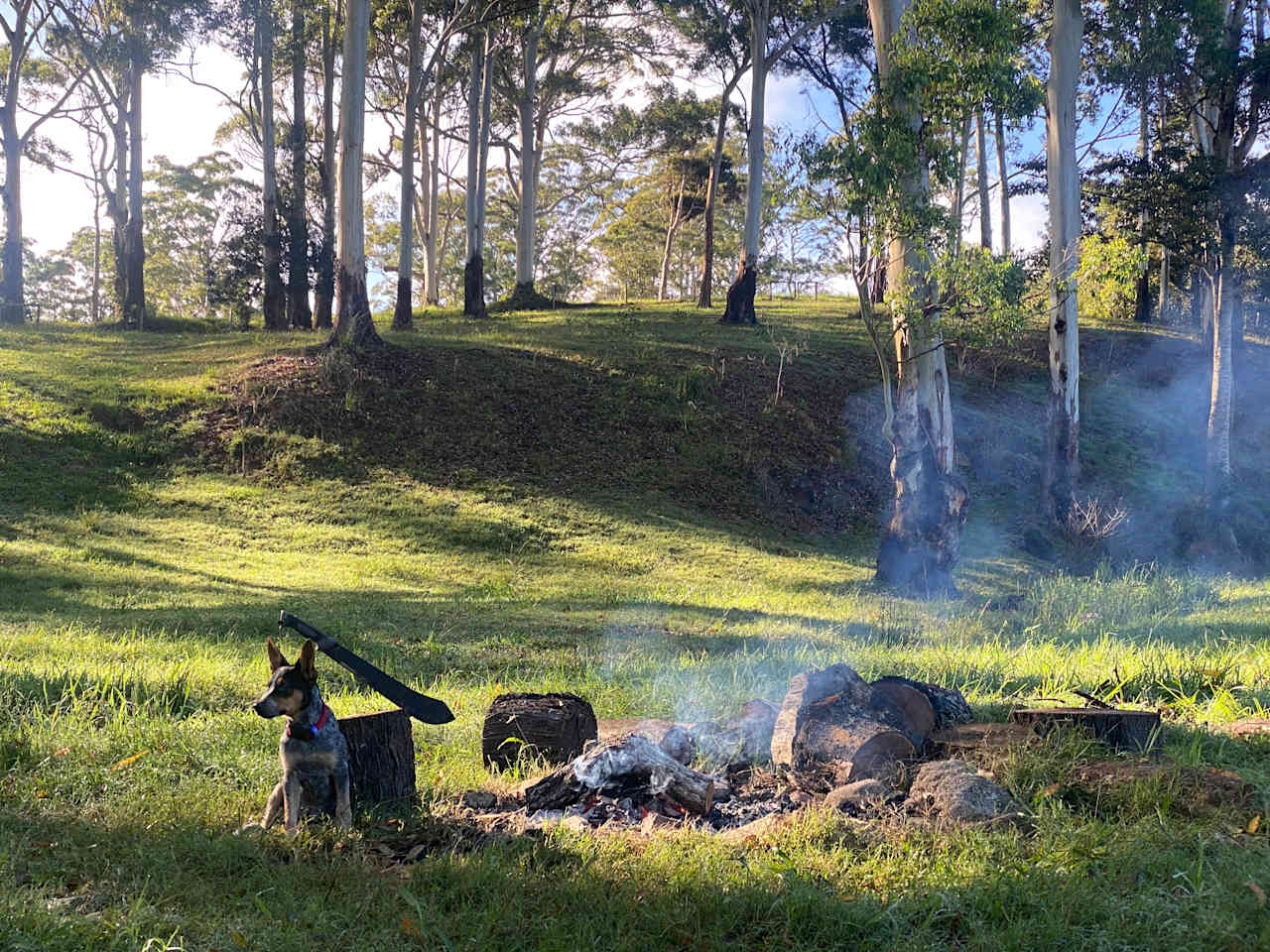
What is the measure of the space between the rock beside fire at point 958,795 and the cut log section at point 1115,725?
56 cm

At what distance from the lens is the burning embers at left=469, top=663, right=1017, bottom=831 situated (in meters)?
3.70

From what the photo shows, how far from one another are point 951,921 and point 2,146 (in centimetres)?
3346

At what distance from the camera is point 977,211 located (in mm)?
31125

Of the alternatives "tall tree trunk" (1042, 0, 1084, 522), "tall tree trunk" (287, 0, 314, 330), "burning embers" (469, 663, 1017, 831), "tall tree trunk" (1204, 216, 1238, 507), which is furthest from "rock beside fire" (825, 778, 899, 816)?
"tall tree trunk" (287, 0, 314, 330)

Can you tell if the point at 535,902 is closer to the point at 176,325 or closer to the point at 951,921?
the point at 951,921

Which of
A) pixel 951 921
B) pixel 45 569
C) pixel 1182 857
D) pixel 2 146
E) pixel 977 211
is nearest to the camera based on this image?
pixel 951 921

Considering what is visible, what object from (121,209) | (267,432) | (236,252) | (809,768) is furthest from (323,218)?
(809,768)

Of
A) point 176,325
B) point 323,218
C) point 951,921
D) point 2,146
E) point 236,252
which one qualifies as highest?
point 2,146

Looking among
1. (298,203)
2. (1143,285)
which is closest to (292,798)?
(298,203)

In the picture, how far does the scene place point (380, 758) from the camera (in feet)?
12.3

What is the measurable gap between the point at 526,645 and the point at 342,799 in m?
4.47

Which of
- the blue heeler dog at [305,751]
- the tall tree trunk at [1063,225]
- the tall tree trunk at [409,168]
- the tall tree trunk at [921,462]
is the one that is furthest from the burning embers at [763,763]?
the tall tree trunk at [409,168]

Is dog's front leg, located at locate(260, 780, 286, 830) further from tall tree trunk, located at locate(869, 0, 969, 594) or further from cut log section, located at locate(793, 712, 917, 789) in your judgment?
tall tree trunk, located at locate(869, 0, 969, 594)

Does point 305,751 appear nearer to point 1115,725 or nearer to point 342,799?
point 342,799
